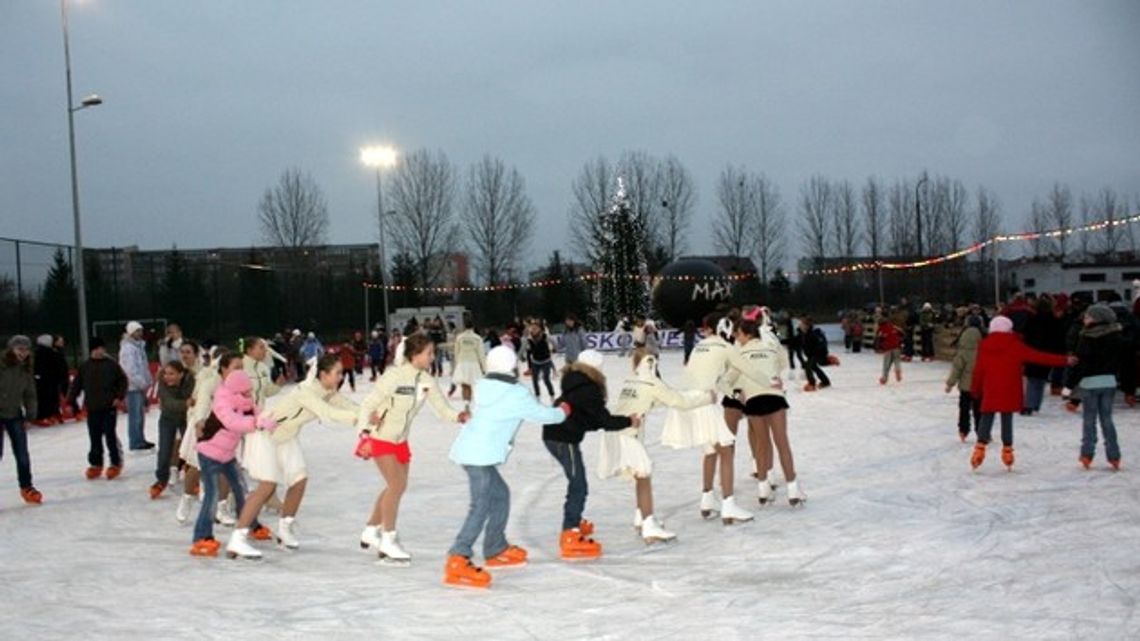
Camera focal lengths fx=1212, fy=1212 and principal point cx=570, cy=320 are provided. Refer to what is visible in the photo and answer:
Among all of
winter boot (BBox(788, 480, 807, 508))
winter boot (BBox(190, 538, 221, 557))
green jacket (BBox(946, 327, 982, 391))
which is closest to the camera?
winter boot (BBox(190, 538, 221, 557))

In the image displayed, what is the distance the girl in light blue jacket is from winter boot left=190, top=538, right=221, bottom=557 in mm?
2076

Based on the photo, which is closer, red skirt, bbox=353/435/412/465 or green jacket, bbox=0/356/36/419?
red skirt, bbox=353/435/412/465

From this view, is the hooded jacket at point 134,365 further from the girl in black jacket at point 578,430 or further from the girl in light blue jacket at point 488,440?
the girl in light blue jacket at point 488,440

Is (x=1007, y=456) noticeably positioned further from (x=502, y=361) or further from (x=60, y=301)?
(x=60, y=301)

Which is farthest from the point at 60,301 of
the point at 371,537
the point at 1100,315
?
the point at 1100,315

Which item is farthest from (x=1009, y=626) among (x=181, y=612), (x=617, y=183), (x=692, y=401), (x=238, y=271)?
(x=617, y=183)

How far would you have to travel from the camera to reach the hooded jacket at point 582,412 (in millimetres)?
8602

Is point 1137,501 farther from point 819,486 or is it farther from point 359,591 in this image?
point 359,591

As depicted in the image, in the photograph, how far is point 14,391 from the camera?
11727mm

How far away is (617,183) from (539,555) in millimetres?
59148

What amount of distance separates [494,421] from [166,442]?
561 centimetres

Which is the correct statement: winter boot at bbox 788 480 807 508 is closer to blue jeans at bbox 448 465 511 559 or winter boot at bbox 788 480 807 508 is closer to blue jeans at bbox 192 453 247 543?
blue jeans at bbox 448 465 511 559

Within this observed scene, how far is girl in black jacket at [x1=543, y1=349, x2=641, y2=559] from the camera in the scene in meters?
8.59

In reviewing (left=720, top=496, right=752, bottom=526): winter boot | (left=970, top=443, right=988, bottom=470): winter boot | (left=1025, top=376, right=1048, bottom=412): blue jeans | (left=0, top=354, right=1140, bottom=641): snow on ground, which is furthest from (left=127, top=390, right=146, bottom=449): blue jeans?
(left=1025, top=376, right=1048, bottom=412): blue jeans
